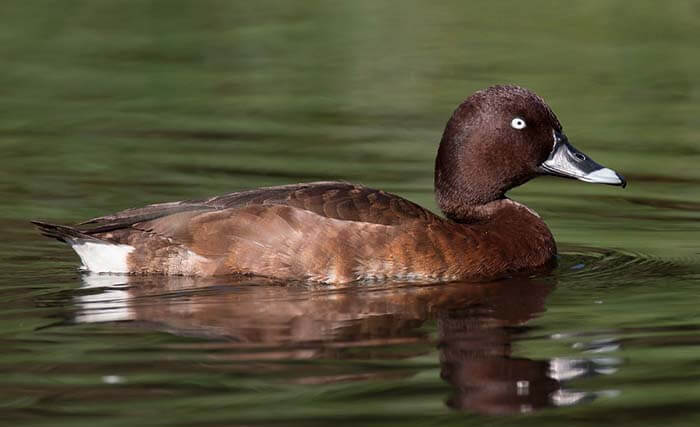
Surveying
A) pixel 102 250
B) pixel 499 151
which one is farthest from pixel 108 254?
pixel 499 151

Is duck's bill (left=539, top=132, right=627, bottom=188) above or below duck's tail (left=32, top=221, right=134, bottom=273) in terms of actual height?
above

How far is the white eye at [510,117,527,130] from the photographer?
307 inches

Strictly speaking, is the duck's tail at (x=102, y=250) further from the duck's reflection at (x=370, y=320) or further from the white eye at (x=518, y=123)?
the white eye at (x=518, y=123)

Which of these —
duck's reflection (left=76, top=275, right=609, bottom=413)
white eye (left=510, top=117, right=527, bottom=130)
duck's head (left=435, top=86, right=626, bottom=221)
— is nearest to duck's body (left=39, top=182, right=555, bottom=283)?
duck's reflection (left=76, top=275, right=609, bottom=413)

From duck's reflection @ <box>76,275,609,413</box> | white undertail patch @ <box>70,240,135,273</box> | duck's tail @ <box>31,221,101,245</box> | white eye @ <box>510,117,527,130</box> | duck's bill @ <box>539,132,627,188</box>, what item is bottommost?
duck's reflection @ <box>76,275,609,413</box>

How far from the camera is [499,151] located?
7828 mm

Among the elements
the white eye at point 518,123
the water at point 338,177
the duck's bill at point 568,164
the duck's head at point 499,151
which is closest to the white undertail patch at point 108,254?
the water at point 338,177

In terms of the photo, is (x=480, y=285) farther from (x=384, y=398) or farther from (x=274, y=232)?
(x=384, y=398)

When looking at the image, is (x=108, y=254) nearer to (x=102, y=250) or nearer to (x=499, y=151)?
(x=102, y=250)

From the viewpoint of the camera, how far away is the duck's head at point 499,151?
7.77 meters

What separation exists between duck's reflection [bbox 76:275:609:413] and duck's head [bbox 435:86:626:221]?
76 cm

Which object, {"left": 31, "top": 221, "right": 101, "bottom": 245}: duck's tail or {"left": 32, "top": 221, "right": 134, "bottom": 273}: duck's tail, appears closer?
{"left": 31, "top": 221, "right": 101, "bottom": 245}: duck's tail

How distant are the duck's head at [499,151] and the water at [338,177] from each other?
0.53 metres

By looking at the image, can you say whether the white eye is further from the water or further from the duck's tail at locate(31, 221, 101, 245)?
the duck's tail at locate(31, 221, 101, 245)
